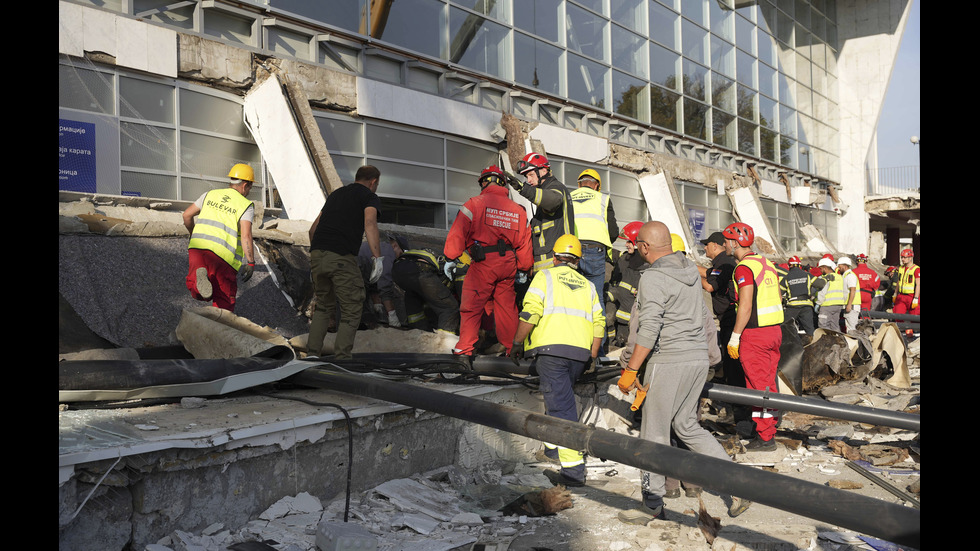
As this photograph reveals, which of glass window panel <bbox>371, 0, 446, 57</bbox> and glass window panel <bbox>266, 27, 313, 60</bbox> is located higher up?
glass window panel <bbox>371, 0, 446, 57</bbox>

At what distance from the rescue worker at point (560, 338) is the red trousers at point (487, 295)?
1.29 meters

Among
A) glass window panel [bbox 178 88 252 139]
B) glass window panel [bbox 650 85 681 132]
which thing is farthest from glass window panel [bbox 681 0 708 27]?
glass window panel [bbox 178 88 252 139]

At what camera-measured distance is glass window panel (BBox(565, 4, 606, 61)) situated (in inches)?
651

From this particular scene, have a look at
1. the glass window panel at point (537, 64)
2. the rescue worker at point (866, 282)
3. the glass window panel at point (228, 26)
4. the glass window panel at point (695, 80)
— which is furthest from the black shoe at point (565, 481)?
the glass window panel at point (695, 80)

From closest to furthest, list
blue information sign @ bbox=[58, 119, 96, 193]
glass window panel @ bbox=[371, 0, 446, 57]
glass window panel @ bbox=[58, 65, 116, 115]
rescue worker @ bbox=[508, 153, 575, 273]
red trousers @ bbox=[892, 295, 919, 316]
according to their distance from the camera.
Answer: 1. rescue worker @ bbox=[508, 153, 575, 273]
2. blue information sign @ bbox=[58, 119, 96, 193]
3. glass window panel @ bbox=[58, 65, 116, 115]
4. glass window panel @ bbox=[371, 0, 446, 57]
5. red trousers @ bbox=[892, 295, 919, 316]

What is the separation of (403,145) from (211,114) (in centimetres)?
346

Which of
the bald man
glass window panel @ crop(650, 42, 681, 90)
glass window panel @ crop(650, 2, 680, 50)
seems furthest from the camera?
glass window panel @ crop(650, 2, 680, 50)

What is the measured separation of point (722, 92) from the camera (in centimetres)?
2266

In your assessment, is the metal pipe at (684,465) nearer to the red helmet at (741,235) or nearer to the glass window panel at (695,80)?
the red helmet at (741,235)

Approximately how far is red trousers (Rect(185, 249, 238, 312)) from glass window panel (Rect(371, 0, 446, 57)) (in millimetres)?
7038

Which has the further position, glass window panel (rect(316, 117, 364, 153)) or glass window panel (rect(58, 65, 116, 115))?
glass window panel (rect(316, 117, 364, 153))

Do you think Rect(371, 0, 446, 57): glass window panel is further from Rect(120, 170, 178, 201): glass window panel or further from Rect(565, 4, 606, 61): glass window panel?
Rect(120, 170, 178, 201): glass window panel
